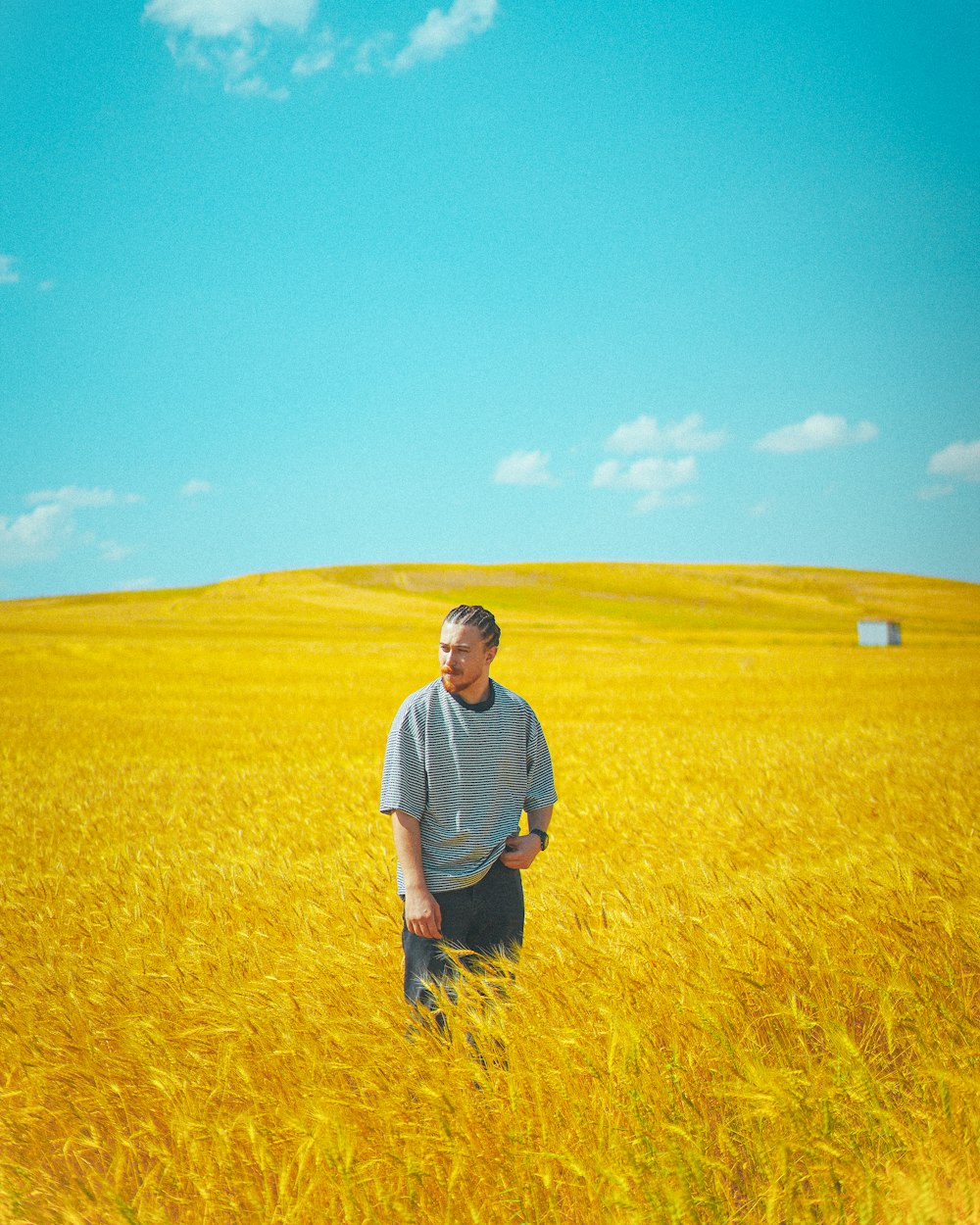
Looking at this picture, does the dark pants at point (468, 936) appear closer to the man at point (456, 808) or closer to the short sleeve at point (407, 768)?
the man at point (456, 808)

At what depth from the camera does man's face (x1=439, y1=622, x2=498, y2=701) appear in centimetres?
261

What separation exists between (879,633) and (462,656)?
4418 centimetres

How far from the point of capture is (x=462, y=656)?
261 centimetres

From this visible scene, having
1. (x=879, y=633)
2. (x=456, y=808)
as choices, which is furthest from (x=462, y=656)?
(x=879, y=633)

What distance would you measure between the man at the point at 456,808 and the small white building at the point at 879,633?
4315 cm

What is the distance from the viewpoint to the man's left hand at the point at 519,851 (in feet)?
8.86

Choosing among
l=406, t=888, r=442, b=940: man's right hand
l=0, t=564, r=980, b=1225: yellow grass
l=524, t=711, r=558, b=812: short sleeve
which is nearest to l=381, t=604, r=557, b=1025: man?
l=406, t=888, r=442, b=940: man's right hand

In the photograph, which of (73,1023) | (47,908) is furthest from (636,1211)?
(47,908)

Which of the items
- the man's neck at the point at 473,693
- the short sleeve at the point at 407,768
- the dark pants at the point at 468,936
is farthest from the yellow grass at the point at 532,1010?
the man's neck at the point at 473,693

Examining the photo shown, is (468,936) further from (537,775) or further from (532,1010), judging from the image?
(537,775)

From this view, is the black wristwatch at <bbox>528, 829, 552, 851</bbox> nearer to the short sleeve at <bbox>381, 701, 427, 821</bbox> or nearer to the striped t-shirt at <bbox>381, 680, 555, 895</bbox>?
the striped t-shirt at <bbox>381, 680, 555, 895</bbox>

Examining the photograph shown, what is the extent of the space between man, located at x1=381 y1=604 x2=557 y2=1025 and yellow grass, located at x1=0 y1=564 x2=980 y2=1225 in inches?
9.7

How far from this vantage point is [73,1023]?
303 cm

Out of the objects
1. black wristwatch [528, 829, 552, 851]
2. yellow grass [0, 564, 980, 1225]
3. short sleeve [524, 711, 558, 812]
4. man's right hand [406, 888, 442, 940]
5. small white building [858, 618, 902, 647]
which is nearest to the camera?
yellow grass [0, 564, 980, 1225]
